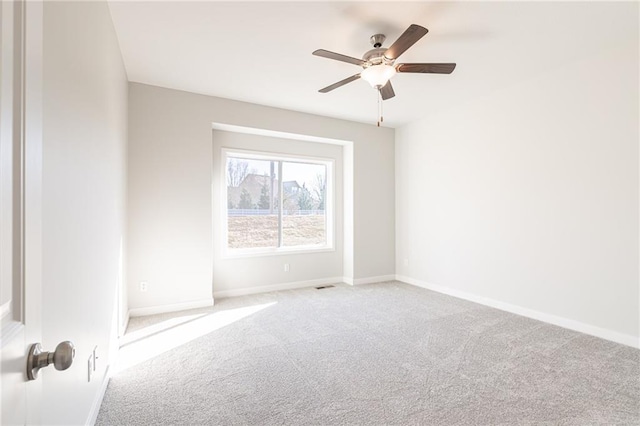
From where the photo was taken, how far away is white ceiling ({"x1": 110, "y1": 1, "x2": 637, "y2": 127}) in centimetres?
237

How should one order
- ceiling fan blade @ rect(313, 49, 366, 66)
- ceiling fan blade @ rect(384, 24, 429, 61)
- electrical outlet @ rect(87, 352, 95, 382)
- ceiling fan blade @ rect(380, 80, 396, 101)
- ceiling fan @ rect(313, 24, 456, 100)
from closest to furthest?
1. electrical outlet @ rect(87, 352, 95, 382)
2. ceiling fan blade @ rect(384, 24, 429, 61)
3. ceiling fan blade @ rect(313, 49, 366, 66)
4. ceiling fan @ rect(313, 24, 456, 100)
5. ceiling fan blade @ rect(380, 80, 396, 101)

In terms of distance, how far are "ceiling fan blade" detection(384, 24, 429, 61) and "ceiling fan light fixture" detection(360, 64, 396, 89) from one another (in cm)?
10

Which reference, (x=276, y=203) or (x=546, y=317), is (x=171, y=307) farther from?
(x=546, y=317)

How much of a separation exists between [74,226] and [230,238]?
3.15 metres

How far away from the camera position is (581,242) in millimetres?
3174

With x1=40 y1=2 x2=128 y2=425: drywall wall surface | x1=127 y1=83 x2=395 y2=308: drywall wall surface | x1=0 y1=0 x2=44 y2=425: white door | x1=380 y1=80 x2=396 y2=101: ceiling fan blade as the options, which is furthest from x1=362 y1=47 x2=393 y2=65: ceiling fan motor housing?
x1=0 y1=0 x2=44 y2=425: white door

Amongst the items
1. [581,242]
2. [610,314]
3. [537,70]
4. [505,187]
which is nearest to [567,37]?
[537,70]

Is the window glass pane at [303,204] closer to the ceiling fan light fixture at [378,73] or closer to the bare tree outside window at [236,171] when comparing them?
the bare tree outside window at [236,171]

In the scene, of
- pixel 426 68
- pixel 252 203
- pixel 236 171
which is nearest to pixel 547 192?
pixel 426 68

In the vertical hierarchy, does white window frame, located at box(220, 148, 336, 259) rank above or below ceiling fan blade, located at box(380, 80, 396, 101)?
below

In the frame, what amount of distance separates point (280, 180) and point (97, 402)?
3597 millimetres

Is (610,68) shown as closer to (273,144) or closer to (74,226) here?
(273,144)

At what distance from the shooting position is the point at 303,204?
5246 millimetres

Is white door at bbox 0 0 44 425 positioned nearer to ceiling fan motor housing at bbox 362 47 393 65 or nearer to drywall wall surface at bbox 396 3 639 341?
ceiling fan motor housing at bbox 362 47 393 65
